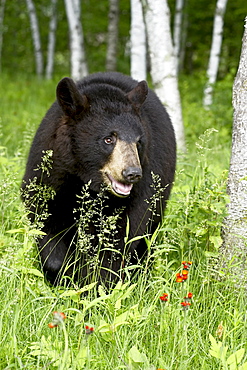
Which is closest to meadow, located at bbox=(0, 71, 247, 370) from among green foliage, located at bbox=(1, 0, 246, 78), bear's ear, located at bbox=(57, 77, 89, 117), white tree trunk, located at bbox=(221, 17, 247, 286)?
white tree trunk, located at bbox=(221, 17, 247, 286)

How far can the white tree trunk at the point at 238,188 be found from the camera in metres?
3.59

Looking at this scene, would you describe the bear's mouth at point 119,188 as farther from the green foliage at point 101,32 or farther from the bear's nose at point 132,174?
the green foliage at point 101,32

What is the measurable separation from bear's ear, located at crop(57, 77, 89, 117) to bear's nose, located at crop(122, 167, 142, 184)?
65cm

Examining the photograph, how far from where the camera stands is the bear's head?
356cm

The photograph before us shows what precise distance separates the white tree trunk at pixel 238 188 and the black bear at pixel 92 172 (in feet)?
1.66

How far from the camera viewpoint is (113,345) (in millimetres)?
2699

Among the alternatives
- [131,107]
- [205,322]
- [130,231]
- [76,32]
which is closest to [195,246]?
[130,231]

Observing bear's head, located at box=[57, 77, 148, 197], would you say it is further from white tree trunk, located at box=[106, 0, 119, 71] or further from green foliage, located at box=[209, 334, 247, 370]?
white tree trunk, located at box=[106, 0, 119, 71]

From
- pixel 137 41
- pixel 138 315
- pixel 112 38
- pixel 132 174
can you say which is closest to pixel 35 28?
pixel 112 38

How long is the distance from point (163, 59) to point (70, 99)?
179 inches

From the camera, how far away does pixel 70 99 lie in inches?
145

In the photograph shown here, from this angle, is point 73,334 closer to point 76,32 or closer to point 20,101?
point 20,101

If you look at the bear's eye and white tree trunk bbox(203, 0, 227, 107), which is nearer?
the bear's eye

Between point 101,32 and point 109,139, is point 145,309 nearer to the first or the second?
point 109,139
